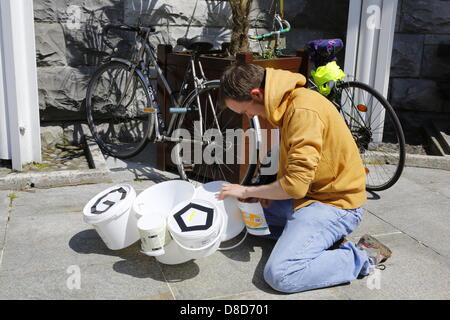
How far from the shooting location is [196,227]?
9.35ft

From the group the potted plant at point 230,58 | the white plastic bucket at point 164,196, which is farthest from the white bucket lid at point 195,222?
the potted plant at point 230,58

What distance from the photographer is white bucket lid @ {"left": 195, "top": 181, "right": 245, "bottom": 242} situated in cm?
Result: 319

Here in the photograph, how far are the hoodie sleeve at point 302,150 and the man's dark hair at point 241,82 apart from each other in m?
0.26

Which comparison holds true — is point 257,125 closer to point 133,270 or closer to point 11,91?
point 133,270

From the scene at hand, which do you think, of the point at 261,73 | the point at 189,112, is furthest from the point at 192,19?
the point at 261,73

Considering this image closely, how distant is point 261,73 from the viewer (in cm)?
295

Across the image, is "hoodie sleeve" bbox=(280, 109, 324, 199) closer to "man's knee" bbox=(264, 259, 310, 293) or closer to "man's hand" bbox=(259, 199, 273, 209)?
"man's knee" bbox=(264, 259, 310, 293)

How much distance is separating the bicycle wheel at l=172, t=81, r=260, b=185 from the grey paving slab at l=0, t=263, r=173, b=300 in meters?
1.19

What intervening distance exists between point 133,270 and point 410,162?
10.2 ft

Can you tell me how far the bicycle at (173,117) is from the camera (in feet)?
13.6

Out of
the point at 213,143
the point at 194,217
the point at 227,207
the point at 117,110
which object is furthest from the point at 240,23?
the point at 194,217

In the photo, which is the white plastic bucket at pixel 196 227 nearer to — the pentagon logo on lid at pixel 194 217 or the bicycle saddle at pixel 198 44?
the pentagon logo on lid at pixel 194 217

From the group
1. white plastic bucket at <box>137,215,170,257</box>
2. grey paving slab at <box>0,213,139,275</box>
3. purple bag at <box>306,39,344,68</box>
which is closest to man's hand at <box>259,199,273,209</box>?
Result: white plastic bucket at <box>137,215,170,257</box>

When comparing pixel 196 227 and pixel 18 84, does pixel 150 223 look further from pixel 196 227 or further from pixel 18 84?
pixel 18 84
